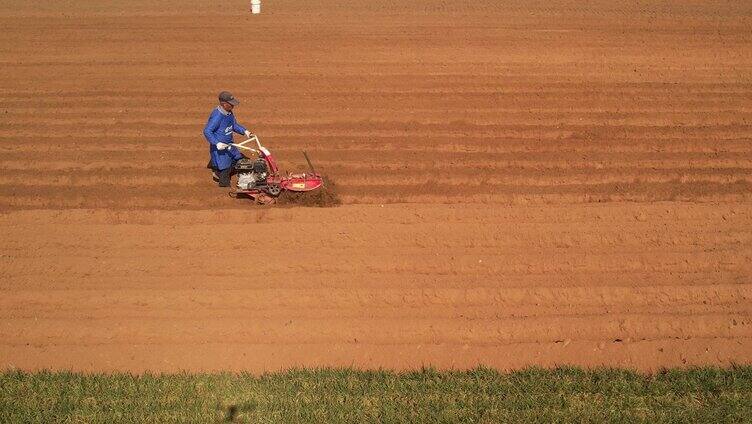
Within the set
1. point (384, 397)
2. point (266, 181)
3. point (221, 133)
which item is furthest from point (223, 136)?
point (384, 397)

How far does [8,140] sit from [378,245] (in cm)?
756

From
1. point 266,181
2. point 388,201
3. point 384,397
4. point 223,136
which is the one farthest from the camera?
point 388,201

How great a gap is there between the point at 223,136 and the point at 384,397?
4.86m

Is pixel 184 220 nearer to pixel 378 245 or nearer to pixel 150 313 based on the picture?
pixel 150 313

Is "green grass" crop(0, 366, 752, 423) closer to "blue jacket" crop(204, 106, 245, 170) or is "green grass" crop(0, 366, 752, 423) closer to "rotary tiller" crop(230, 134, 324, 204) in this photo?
"rotary tiller" crop(230, 134, 324, 204)

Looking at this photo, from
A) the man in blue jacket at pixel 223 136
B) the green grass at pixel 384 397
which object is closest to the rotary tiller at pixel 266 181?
the man in blue jacket at pixel 223 136

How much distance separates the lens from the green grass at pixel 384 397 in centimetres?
593

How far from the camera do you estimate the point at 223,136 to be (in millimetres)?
9438

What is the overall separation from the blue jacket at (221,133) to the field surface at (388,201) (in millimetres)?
592

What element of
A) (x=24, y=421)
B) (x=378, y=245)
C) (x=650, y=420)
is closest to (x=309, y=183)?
(x=378, y=245)

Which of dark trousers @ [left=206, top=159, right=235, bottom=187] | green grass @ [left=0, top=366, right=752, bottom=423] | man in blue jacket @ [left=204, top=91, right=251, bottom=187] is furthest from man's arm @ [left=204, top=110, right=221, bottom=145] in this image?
green grass @ [left=0, top=366, right=752, bottom=423]

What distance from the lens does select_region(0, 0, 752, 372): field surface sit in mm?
7055

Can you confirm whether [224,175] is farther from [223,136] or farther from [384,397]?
[384,397]

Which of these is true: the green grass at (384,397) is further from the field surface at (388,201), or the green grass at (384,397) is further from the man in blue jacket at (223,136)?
the man in blue jacket at (223,136)
